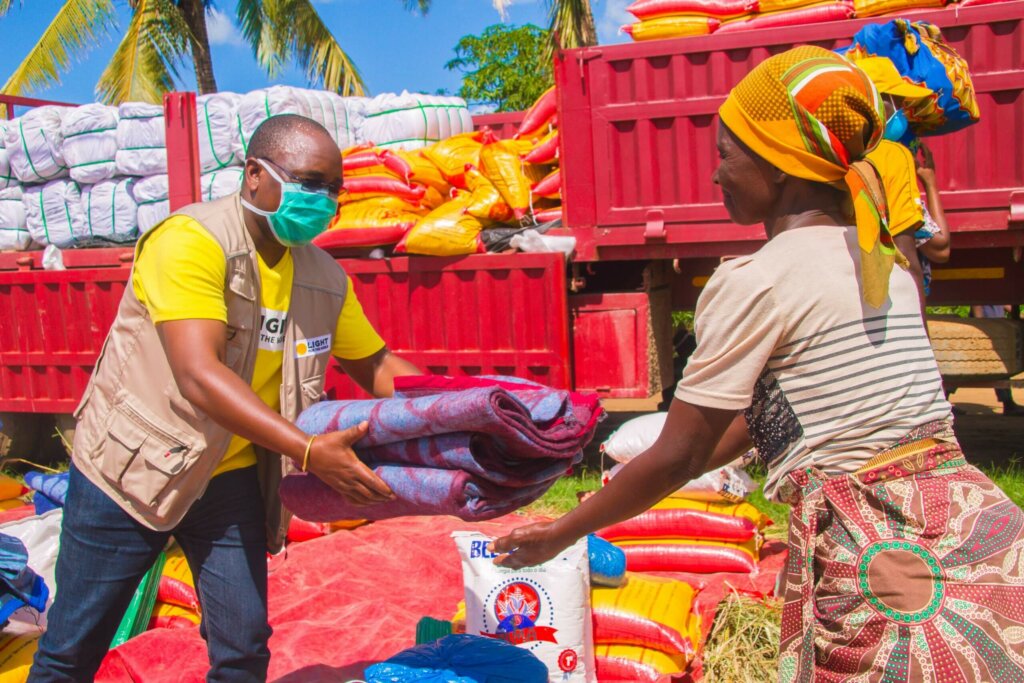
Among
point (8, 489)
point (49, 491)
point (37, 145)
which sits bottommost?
point (8, 489)

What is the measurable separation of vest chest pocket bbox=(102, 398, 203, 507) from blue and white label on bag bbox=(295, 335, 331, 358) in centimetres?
39

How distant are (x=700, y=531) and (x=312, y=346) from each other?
7.53ft

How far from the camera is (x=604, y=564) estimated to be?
3.50 metres

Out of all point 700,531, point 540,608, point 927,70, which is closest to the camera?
point 540,608

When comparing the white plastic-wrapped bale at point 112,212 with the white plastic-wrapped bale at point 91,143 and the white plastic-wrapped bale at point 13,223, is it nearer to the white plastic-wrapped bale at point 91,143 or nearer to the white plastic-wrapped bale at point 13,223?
the white plastic-wrapped bale at point 91,143

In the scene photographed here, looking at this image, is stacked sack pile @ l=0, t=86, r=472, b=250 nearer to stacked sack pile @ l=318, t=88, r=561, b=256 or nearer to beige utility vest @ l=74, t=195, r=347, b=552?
stacked sack pile @ l=318, t=88, r=561, b=256

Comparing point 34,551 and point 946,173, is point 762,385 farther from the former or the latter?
point 946,173

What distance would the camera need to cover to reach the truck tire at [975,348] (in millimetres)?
5367

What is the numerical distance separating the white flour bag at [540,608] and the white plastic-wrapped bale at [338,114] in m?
4.66

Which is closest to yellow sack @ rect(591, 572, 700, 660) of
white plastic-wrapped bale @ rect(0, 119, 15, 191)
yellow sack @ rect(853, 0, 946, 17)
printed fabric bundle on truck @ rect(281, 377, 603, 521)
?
printed fabric bundle on truck @ rect(281, 377, 603, 521)

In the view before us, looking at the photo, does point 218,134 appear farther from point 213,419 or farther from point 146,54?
point 146,54

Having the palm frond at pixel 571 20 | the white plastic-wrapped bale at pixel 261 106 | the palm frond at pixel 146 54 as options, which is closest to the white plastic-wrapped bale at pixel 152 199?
the white plastic-wrapped bale at pixel 261 106

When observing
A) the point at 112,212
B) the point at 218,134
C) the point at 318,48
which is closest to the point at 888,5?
the point at 218,134

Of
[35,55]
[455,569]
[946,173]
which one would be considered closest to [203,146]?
[455,569]
